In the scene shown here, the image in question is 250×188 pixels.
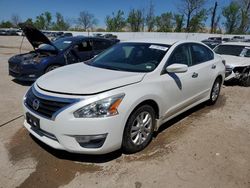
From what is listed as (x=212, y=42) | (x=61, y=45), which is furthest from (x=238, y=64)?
(x=212, y=42)

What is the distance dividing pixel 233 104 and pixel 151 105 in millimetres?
3279

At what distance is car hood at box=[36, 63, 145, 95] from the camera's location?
2.74m

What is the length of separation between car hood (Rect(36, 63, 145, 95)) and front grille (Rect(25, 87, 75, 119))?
0.38ft

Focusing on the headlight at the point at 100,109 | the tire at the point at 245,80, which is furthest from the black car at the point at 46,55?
the tire at the point at 245,80

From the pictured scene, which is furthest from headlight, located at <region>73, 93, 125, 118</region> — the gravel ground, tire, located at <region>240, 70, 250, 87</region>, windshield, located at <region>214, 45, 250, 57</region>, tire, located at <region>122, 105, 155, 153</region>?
windshield, located at <region>214, 45, 250, 57</region>

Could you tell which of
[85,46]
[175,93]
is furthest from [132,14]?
[175,93]

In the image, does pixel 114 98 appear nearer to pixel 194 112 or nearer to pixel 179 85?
pixel 179 85

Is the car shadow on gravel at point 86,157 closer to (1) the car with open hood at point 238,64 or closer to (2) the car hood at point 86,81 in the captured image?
(2) the car hood at point 86,81

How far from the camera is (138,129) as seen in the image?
3.12 m

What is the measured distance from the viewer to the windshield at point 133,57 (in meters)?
3.48

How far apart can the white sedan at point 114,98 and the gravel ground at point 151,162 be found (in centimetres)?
28

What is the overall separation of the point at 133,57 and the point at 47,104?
1686mm

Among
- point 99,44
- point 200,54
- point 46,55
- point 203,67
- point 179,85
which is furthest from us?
point 99,44

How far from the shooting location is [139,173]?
109 inches
